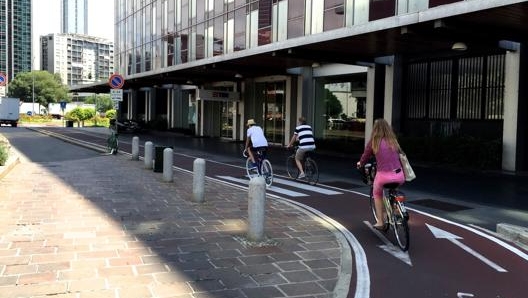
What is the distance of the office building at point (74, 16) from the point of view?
439ft

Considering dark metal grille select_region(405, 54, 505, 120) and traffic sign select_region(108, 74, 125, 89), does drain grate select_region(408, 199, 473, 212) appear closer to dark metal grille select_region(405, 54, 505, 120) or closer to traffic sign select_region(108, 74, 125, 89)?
dark metal grille select_region(405, 54, 505, 120)

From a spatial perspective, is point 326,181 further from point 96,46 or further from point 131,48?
point 96,46

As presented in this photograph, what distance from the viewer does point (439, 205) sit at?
409 inches

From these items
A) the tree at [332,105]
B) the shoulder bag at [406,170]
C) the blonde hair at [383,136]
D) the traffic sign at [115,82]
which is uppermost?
the traffic sign at [115,82]

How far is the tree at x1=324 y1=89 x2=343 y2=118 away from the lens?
2530cm

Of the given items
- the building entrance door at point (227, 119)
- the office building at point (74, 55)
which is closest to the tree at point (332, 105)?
the building entrance door at point (227, 119)

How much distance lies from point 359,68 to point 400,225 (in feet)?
55.8

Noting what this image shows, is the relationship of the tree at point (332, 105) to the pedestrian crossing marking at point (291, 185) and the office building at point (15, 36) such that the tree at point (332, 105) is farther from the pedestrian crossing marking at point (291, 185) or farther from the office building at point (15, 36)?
the office building at point (15, 36)

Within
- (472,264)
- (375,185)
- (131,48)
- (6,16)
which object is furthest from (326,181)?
(6,16)

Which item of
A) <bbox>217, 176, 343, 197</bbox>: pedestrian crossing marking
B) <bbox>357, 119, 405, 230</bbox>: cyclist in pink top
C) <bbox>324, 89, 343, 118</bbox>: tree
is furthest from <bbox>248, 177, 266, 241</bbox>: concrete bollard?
<bbox>324, 89, 343, 118</bbox>: tree

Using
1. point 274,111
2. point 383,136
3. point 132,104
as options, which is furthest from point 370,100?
point 132,104

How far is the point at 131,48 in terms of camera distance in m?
50.0

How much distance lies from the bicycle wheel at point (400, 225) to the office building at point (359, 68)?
7.71 m

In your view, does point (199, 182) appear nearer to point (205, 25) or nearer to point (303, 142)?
point (303, 142)
